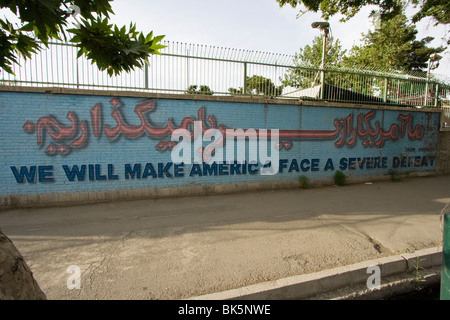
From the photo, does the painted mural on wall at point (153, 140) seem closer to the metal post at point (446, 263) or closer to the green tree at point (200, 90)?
the green tree at point (200, 90)

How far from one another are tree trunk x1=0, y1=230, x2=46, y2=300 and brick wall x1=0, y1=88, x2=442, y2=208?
4.53m

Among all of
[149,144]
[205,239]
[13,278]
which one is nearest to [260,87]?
[149,144]

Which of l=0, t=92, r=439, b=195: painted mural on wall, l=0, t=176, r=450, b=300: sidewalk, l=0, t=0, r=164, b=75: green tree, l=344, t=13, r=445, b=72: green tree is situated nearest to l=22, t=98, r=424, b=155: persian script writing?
l=0, t=92, r=439, b=195: painted mural on wall

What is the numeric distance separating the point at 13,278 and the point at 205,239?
2657 mm

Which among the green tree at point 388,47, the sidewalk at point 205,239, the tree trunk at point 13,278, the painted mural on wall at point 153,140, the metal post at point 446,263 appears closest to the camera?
the tree trunk at point 13,278

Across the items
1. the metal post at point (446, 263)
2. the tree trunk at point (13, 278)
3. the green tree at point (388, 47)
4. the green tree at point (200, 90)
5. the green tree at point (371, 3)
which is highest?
the green tree at point (388, 47)

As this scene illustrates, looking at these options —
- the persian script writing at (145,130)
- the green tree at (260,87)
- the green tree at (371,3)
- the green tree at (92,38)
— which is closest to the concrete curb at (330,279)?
the green tree at (92,38)

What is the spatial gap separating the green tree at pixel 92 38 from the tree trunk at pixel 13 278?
115 centimetres

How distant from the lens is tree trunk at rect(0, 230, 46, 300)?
1.24 meters

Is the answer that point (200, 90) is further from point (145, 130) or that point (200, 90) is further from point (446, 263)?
point (446, 263)

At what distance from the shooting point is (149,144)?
588 centimetres

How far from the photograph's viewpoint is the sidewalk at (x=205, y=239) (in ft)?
9.00

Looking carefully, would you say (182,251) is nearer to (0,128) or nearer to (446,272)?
(446,272)

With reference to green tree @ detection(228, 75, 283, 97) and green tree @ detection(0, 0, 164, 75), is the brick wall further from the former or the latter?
green tree @ detection(0, 0, 164, 75)
